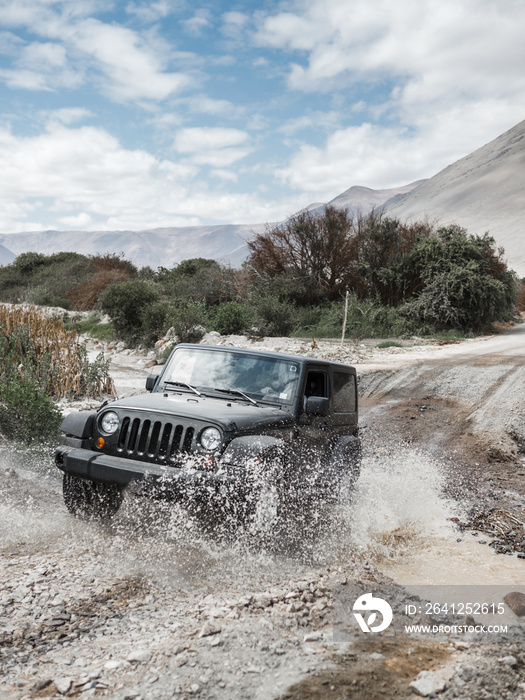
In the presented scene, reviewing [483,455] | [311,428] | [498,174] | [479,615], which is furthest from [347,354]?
[498,174]

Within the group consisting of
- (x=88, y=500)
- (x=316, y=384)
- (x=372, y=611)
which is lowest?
(x=372, y=611)


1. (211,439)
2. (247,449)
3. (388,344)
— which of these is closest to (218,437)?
(211,439)

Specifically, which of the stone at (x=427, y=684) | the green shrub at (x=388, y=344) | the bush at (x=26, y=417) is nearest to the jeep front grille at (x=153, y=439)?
the stone at (x=427, y=684)

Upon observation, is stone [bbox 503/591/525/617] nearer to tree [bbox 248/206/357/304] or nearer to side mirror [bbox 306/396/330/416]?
side mirror [bbox 306/396/330/416]

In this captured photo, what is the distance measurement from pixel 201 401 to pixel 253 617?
6.52 ft

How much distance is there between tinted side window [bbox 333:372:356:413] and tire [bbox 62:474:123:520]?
239 cm

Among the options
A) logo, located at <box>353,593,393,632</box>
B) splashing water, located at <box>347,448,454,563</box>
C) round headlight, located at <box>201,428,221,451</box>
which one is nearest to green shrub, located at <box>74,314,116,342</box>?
splashing water, located at <box>347,448,454,563</box>

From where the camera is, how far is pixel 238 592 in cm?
400

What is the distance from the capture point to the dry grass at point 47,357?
1010 centimetres

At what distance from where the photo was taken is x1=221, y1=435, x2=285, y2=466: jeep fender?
4.26 m

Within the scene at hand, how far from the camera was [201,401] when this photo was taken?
5094 millimetres

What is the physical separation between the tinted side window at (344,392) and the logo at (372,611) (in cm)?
237

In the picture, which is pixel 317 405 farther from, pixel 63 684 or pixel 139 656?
pixel 63 684

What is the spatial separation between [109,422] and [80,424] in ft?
0.95
